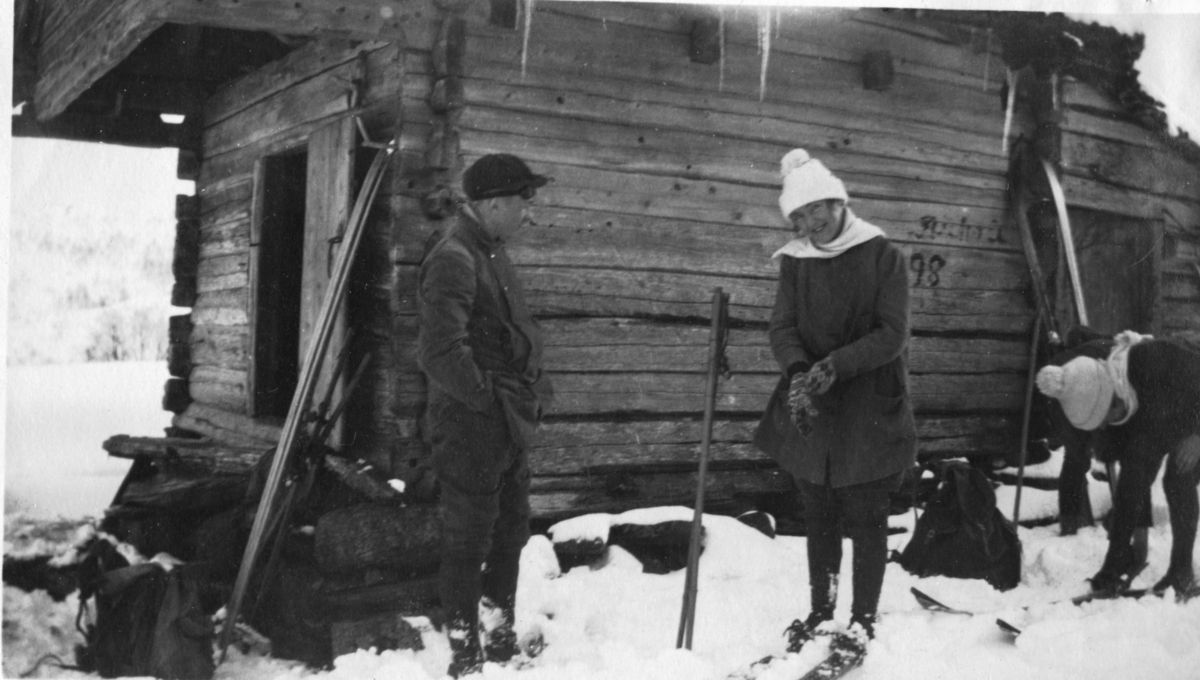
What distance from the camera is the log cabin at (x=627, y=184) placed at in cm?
458

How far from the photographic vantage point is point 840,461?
137 inches

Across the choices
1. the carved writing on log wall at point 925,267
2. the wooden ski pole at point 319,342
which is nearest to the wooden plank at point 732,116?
the wooden ski pole at point 319,342

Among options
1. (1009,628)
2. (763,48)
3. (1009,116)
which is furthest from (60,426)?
(1009,116)

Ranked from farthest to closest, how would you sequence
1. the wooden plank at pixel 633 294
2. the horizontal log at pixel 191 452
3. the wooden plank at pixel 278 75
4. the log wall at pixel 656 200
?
1. the horizontal log at pixel 191 452
2. the wooden plank at pixel 278 75
3. the wooden plank at pixel 633 294
4. the log wall at pixel 656 200

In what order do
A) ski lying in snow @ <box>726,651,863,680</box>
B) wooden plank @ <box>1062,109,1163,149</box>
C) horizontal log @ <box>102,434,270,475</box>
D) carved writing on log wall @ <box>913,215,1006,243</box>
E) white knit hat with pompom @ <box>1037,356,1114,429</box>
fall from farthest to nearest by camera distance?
wooden plank @ <box>1062,109,1163,149</box>, carved writing on log wall @ <box>913,215,1006,243</box>, horizontal log @ <box>102,434,270,475</box>, white knit hat with pompom @ <box>1037,356,1114,429</box>, ski lying in snow @ <box>726,651,863,680</box>

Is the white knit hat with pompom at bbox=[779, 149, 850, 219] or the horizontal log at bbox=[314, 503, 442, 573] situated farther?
the horizontal log at bbox=[314, 503, 442, 573]

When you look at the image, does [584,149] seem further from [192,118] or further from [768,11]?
[192,118]

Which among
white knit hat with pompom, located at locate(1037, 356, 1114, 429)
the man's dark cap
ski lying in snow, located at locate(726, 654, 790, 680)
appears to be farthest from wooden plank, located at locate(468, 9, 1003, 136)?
ski lying in snow, located at locate(726, 654, 790, 680)

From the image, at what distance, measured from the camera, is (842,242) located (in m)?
3.54

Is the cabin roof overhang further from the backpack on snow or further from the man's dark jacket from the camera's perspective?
the backpack on snow

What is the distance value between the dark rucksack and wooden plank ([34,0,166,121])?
166 inches

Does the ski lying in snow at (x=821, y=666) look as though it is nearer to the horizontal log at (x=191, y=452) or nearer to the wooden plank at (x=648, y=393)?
the wooden plank at (x=648, y=393)

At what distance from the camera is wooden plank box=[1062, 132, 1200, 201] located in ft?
20.5

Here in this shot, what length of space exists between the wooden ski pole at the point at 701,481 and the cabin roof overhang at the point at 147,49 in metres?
2.06
